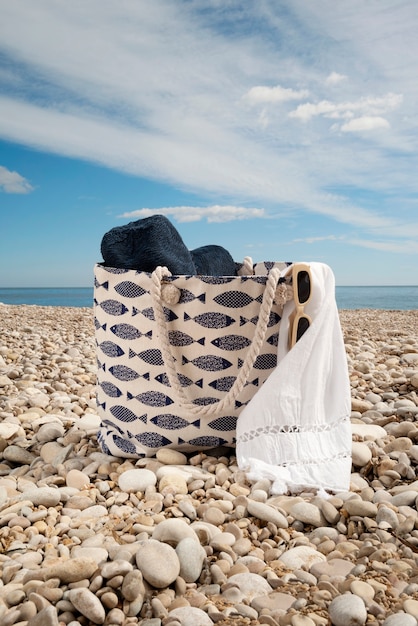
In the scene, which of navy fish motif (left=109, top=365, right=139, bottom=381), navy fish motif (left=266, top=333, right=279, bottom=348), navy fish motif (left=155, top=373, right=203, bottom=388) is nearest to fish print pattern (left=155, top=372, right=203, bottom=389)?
navy fish motif (left=155, top=373, right=203, bottom=388)

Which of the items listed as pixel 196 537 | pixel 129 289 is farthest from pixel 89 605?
pixel 129 289

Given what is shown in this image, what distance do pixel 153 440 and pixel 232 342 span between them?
545 millimetres

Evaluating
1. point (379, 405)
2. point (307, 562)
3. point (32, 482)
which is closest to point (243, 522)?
point (307, 562)

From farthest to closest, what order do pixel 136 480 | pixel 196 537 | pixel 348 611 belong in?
pixel 136 480 < pixel 196 537 < pixel 348 611

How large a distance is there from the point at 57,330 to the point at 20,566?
580 cm

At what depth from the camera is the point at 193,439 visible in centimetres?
238

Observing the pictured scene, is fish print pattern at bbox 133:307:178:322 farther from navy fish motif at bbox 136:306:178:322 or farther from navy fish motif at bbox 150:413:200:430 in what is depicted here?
navy fish motif at bbox 150:413:200:430

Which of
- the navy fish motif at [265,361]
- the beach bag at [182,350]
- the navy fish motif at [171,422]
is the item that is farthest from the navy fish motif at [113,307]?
the navy fish motif at [265,361]

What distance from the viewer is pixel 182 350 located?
7.52ft

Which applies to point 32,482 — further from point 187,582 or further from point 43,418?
point 187,582

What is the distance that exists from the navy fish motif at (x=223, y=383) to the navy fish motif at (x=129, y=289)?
18.3 inches

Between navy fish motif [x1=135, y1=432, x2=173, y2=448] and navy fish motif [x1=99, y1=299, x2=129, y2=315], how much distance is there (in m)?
0.53

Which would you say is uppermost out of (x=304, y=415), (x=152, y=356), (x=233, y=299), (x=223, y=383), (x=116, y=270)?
(x=116, y=270)

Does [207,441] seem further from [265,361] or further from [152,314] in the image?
[152,314]
